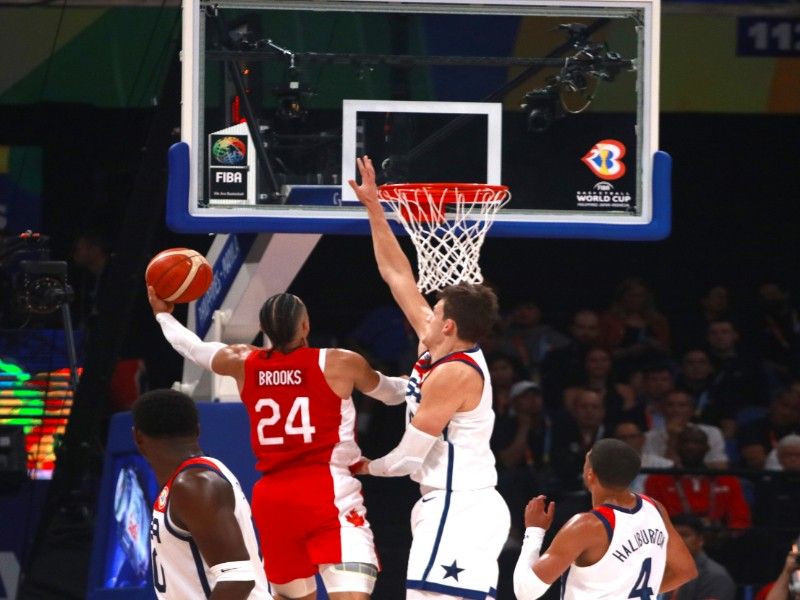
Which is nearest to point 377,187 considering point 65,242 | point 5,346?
point 5,346

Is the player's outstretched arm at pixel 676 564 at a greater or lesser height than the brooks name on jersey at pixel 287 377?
lesser

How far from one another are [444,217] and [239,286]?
57.4 inches

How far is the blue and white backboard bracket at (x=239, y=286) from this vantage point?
7.86 meters

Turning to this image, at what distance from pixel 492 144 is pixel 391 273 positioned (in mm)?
1010

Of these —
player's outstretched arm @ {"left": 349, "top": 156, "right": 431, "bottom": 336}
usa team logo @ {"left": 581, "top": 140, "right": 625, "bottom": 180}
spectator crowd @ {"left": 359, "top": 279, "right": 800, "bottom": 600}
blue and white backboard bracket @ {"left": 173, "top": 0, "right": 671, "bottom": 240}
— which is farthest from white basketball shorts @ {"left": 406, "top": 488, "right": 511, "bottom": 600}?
spectator crowd @ {"left": 359, "top": 279, "right": 800, "bottom": 600}

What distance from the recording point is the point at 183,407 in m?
4.95

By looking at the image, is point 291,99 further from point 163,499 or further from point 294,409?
point 163,499

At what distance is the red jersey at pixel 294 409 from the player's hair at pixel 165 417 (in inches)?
53.6

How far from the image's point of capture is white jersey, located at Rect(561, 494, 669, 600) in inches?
227

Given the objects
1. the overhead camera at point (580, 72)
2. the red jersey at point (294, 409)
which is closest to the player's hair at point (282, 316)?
the red jersey at point (294, 409)

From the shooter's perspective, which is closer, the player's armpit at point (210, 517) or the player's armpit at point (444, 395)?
the player's armpit at point (210, 517)

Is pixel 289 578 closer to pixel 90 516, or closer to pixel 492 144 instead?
pixel 492 144

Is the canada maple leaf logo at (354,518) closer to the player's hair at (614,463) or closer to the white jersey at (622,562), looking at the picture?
the white jersey at (622,562)

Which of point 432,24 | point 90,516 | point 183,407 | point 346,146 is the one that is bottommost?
point 90,516
